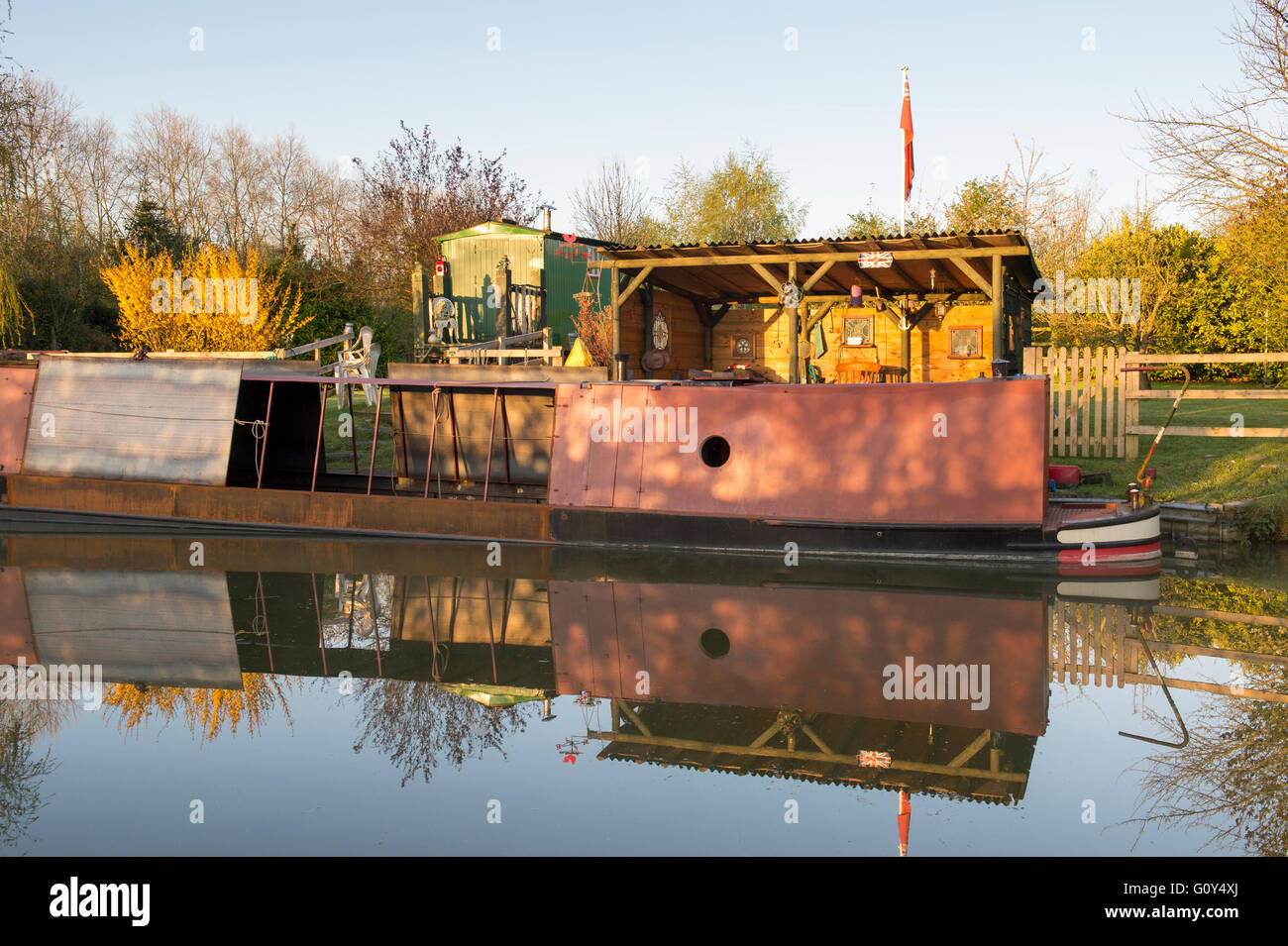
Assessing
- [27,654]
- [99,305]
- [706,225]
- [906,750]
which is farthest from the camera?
[706,225]

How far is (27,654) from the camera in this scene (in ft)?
28.9

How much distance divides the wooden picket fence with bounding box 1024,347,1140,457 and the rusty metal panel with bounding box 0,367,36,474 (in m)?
15.7

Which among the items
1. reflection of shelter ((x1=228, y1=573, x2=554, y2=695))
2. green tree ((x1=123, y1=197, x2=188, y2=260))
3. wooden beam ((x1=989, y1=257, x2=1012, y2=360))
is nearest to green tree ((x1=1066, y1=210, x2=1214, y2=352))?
wooden beam ((x1=989, y1=257, x2=1012, y2=360))

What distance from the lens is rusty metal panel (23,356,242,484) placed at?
15227 millimetres

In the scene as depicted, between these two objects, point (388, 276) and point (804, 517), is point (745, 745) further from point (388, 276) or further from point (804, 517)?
point (388, 276)

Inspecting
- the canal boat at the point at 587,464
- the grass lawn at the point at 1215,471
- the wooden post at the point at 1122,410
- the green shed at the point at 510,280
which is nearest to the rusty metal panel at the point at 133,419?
the canal boat at the point at 587,464

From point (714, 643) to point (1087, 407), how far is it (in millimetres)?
9664

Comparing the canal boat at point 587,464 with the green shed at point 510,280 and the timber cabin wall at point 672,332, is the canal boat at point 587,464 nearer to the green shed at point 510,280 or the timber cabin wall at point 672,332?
the timber cabin wall at point 672,332

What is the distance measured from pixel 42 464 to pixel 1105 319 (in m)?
24.0

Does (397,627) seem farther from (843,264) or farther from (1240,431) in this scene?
(1240,431)

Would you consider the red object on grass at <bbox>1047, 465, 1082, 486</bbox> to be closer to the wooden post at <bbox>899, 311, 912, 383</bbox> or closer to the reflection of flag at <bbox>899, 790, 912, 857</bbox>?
the wooden post at <bbox>899, 311, 912, 383</bbox>

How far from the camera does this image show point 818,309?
60.3 feet

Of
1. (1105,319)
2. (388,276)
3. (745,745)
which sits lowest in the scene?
(745,745)

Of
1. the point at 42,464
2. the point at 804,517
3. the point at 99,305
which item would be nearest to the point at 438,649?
the point at 804,517
